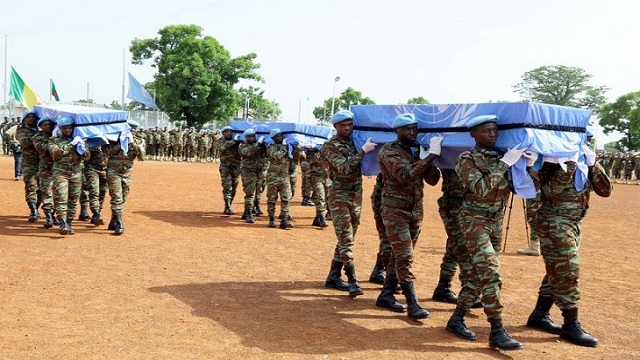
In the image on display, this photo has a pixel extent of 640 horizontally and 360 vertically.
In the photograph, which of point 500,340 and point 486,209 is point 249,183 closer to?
point 486,209

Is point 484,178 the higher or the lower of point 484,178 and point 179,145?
the higher

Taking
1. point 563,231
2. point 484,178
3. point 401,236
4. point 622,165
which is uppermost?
point 484,178

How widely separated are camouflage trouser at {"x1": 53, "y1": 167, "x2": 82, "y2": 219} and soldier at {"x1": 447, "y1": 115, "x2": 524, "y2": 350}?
268 inches

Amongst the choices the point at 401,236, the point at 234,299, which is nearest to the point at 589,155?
the point at 401,236

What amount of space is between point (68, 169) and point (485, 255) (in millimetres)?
7222

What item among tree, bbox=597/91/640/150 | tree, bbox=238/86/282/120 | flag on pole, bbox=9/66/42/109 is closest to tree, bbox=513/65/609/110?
tree, bbox=597/91/640/150

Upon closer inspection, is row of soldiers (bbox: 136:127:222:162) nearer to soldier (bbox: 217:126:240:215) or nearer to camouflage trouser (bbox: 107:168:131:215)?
soldier (bbox: 217:126:240:215)

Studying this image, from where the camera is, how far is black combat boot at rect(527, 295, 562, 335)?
5898 mm

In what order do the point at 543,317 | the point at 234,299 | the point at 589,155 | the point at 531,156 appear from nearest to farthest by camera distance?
the point at 531,156 → the point at 589,155 → the point at 543,317 → the point at 234,299

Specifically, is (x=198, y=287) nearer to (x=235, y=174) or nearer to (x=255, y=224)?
(x=255, y=224)

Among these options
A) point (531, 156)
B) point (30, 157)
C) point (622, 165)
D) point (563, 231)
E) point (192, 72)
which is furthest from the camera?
point (192, 72)

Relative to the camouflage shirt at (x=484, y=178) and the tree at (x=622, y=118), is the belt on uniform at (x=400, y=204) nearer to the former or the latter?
the camouflage shirt at (x=484, y=178)

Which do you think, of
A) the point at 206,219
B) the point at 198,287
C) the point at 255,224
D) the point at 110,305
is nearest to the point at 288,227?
the point at 255,224

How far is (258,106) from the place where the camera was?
73.8 m
